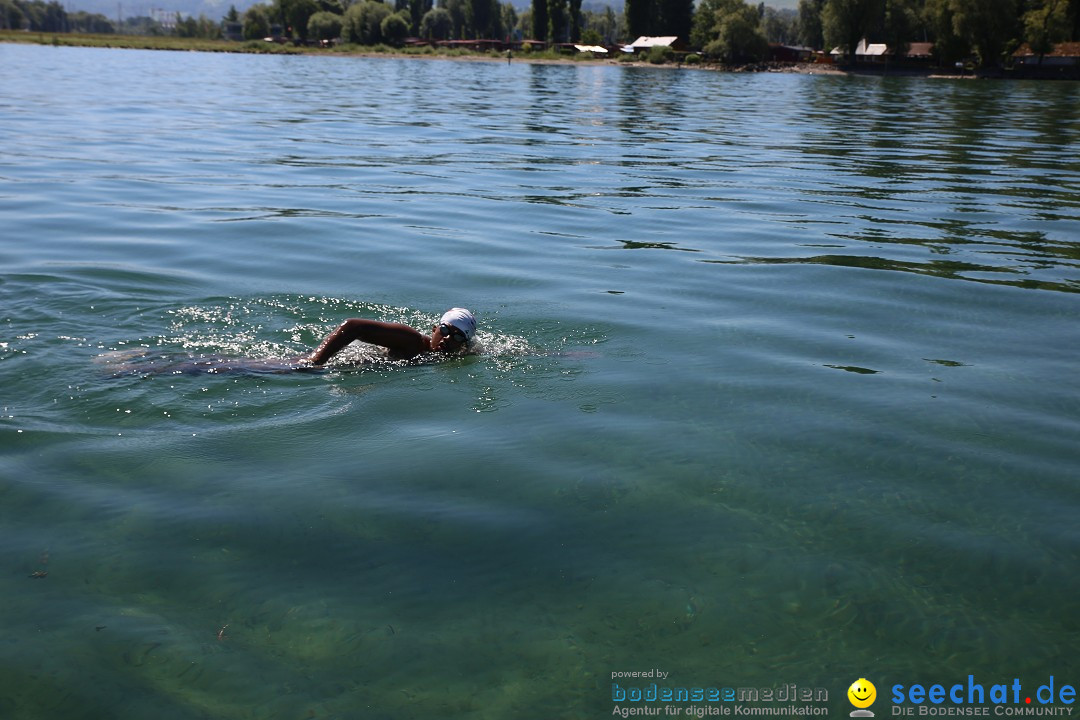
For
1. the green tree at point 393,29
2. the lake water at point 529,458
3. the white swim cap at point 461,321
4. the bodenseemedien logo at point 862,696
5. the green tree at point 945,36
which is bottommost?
the bodenseemedien logo at point 862,696

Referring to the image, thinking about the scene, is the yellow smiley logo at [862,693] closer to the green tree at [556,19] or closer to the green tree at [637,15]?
the green tree at [637,15]

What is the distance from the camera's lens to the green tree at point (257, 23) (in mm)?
164750

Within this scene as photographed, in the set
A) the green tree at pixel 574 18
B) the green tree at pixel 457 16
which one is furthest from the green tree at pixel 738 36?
the green tree at pixel 457 16

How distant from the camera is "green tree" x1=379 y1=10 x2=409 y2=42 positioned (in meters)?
A: 139

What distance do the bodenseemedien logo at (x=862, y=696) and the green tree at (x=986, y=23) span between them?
90591mm

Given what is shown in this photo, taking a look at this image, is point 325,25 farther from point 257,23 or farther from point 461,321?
point 461,321

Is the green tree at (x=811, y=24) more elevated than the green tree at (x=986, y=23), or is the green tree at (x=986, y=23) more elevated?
the green tree at (x=811, y=24)

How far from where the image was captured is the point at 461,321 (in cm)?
922

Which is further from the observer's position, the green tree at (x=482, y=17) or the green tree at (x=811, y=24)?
the green tree at (x=482, y=17)

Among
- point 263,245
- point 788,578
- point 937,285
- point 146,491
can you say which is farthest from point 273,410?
point 937,285

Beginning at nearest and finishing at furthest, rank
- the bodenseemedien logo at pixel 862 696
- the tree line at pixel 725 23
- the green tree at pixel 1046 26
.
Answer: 1. the bodenseemedien logo at pixel 862 696
2. the green tree at pixel 1046 26
3. the tree line at pixel 725 23

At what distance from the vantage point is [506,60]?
4665 inches

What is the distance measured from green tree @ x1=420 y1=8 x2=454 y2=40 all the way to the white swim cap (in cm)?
16538

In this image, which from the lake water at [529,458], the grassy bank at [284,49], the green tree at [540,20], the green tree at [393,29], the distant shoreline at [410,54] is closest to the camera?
the lake water at [529,458]
